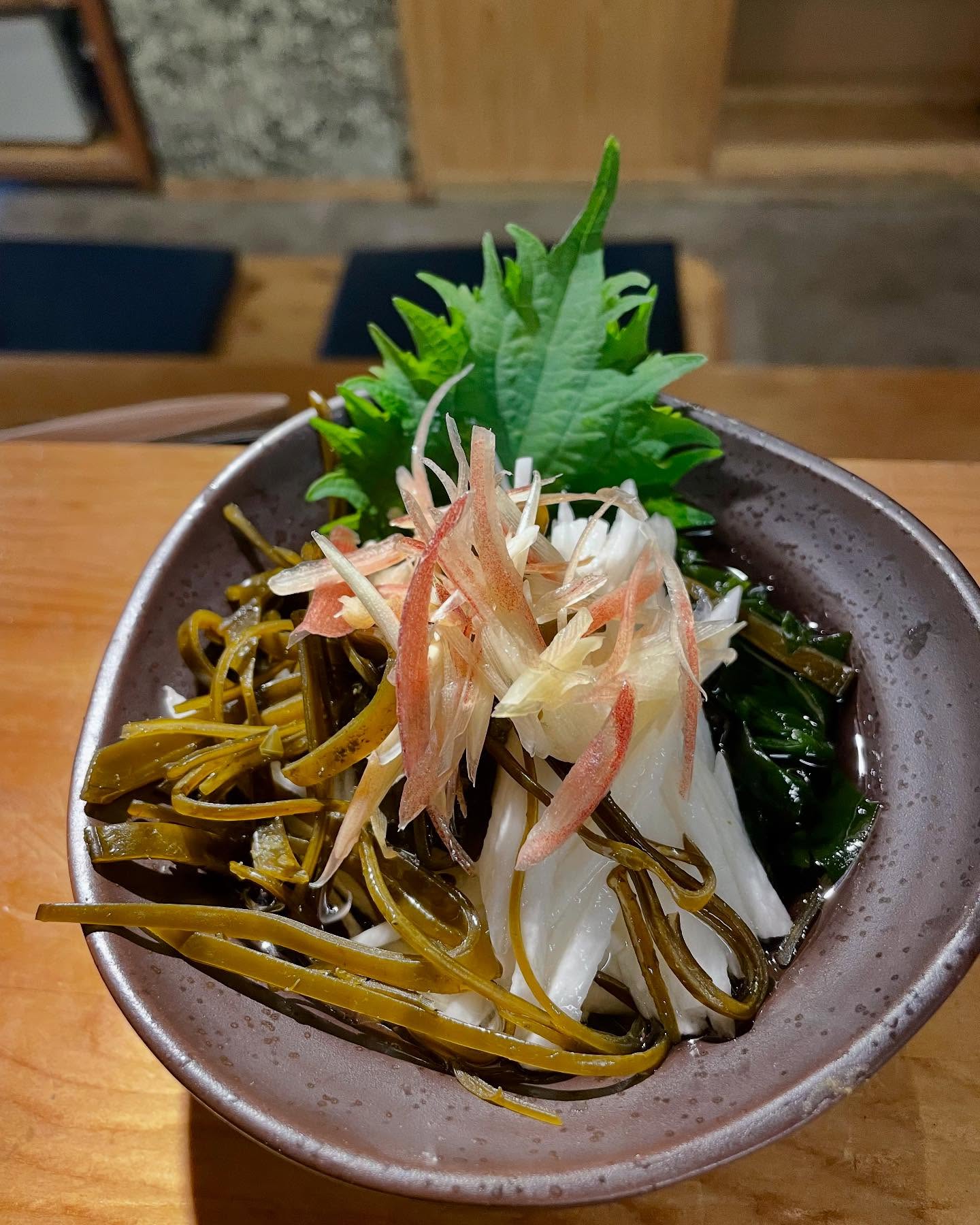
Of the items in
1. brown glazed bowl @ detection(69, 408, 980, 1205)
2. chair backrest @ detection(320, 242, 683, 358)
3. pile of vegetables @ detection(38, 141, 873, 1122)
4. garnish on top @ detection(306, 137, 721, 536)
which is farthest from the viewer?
chair backrest @ detection(320, 242, 683, 358)

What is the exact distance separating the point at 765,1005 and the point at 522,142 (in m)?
3.69

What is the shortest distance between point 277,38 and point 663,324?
2.34m

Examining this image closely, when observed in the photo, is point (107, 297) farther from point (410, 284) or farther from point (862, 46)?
point (862, 46)

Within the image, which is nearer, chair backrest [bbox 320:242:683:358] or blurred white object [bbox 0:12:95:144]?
chair backrest [bbox 320:242:683:358]

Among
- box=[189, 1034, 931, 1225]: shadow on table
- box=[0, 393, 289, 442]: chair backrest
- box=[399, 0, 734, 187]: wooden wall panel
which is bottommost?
box=[189, 1034, 931, 1225]: shadow on table

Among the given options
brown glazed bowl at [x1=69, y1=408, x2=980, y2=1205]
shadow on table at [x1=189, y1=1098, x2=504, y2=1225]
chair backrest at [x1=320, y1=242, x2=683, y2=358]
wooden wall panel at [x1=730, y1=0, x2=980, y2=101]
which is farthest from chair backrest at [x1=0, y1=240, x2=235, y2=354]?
wooden wall panel at [x1=730, y1=0, x2=980, y2=101]

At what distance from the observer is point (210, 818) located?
0.84 meters

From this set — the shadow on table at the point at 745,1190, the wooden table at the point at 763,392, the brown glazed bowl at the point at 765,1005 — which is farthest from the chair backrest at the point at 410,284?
the shadow on table at the point at 745,1190

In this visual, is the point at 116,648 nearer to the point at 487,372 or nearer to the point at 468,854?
the point at 468,854

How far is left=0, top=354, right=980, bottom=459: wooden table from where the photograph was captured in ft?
5.76

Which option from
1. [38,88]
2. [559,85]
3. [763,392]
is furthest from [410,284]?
[38,88]

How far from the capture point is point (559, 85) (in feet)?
11.6

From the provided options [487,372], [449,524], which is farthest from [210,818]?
[487,372]

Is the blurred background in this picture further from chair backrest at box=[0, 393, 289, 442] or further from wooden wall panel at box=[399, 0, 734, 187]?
chair backrest at box=[0, 393, 289, 442]
